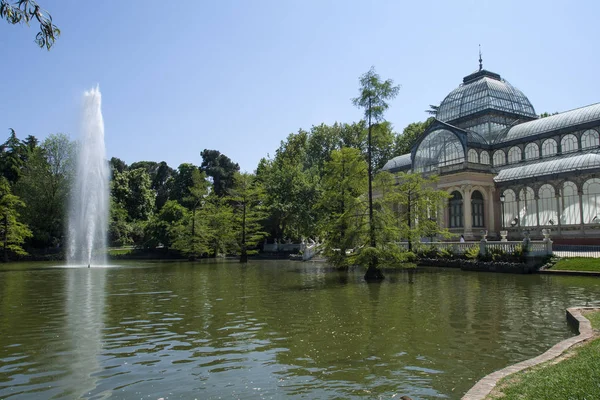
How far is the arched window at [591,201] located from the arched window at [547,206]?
264cm

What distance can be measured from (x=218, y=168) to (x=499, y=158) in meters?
47.6

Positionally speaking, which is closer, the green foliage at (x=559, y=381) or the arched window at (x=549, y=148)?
the green foliage at (x=559, y=381)

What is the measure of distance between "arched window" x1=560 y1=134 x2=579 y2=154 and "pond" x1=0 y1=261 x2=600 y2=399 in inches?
1206

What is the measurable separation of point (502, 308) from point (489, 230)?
35042 millimetres

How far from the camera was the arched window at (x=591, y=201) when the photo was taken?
126 ft

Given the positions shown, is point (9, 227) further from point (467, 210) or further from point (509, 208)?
point (509, 208)

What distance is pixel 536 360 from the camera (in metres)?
7.94

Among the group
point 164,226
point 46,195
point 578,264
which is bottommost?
point 578,264

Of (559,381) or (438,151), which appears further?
(438,151)

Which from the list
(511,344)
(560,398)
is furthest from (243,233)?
(560,398)

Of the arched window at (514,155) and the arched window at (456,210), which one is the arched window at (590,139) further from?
the arched window at (456,210)

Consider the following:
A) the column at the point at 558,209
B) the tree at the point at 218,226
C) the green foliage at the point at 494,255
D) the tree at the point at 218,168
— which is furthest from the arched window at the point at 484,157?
the tree at the point at 218,168

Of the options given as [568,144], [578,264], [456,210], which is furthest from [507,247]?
[568,144]

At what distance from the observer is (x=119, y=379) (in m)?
7.75
